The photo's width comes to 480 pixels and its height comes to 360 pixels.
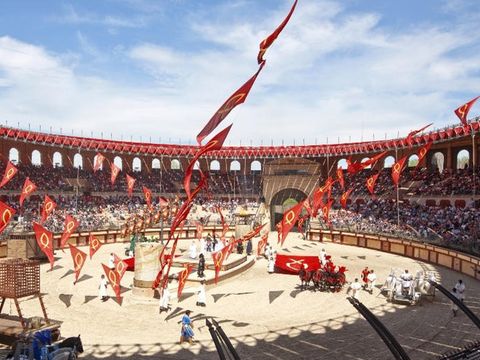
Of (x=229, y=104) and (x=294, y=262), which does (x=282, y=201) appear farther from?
(x=229, y=104)

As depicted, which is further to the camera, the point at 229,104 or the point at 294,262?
the point at 294,262

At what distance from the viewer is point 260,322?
1692 centimetres

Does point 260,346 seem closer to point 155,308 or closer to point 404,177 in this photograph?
point 155,308

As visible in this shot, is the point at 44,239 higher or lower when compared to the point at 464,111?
lower

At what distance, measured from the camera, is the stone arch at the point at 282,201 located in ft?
184

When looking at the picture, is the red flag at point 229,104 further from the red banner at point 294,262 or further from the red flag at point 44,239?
the red banner at point 294,262

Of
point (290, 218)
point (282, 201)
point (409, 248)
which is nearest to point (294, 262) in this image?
point (290, 218)

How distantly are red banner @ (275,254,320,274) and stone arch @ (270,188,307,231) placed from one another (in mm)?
28446

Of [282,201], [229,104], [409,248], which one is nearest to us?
[229,104]

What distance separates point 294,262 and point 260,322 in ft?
32.3

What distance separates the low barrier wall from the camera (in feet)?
86.6

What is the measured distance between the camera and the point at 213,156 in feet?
202

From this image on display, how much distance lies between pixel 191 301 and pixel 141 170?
46.1m

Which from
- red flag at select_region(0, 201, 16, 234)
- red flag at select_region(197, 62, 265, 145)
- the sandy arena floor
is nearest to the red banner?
the sandy arena floor
